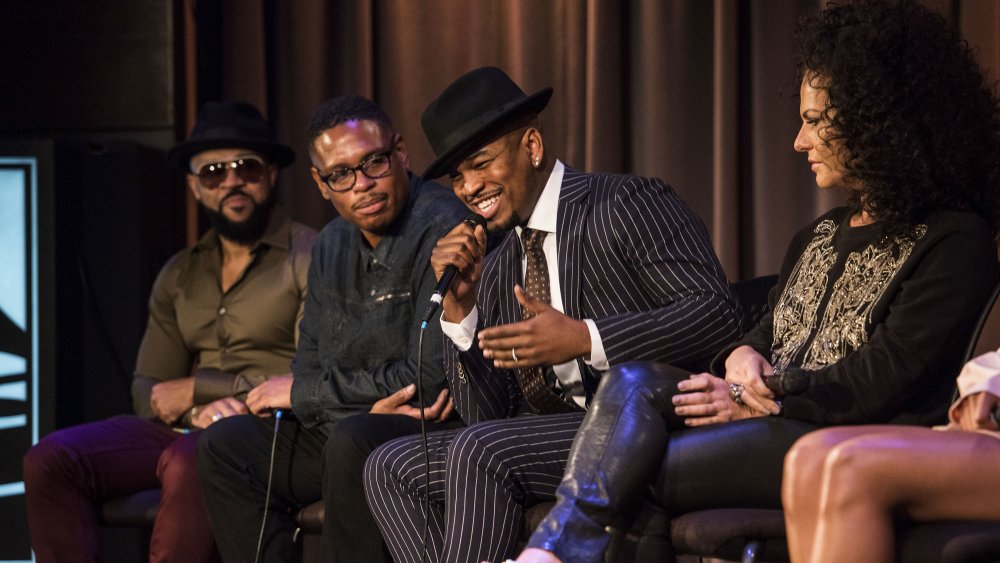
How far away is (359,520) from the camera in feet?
9.82

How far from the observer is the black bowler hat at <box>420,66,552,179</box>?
2.92m

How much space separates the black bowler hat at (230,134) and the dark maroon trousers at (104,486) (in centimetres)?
100

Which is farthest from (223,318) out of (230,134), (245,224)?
(230,134)

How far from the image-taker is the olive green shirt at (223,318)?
399cm

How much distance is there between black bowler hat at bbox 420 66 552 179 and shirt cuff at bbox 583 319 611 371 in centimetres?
58

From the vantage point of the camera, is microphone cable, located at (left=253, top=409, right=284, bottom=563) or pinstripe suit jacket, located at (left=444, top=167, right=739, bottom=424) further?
microphone cable, located at (left=253, top=409, right=284, bottom=563)

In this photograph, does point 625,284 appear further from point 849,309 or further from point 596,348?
point 849,309

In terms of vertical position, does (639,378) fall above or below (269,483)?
above

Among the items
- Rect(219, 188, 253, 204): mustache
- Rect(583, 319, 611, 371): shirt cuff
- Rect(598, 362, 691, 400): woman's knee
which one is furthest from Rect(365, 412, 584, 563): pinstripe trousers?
Rect(219, 188, 253, 204): mustache

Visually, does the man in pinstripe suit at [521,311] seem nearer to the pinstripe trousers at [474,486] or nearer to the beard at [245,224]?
the pinstripe trousers at [474,486]

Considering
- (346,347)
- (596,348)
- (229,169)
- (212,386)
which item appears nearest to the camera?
(596,348)

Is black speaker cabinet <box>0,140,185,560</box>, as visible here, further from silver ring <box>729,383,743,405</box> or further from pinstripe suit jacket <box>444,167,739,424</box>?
silver ring <box>729,383,743,405</box>

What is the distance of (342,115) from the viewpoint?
3.59m

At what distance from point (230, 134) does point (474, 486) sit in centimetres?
208
